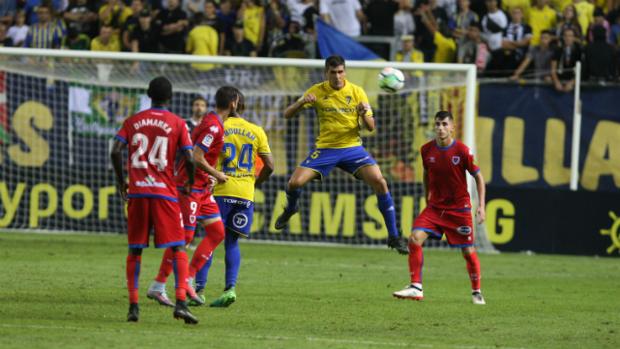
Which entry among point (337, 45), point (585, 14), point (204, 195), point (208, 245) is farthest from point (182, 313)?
point (585, 14)

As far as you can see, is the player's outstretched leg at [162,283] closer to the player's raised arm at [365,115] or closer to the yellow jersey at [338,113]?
the player's raised arm at [365,115]

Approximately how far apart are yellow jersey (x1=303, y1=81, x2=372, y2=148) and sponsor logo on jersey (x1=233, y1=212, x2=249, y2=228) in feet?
9.15

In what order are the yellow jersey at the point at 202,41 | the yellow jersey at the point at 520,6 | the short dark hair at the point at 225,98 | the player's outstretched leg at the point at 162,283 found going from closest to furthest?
the player's outstretched leg at the point at 162,283
the short dark hair at the point at 225,98
the yellow jersey at the point at 202,41
the yellow jersey at the point at 520,6

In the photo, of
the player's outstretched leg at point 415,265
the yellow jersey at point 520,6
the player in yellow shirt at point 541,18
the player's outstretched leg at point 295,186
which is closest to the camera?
the player's outstretched leg at point 415,265

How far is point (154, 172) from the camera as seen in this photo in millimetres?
10398

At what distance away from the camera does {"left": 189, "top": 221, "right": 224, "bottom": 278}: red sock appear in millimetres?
12117

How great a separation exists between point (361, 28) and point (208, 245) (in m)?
13.8

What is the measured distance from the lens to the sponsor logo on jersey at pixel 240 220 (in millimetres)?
12500

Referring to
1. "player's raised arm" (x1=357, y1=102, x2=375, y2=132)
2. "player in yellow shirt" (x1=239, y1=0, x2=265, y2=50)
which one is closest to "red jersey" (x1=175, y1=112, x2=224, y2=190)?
"player's raised arm" (x1=357, y1=102, x2=375, y2=132)

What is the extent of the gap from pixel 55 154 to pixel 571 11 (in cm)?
1028

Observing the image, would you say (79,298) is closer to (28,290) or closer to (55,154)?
(28,290)

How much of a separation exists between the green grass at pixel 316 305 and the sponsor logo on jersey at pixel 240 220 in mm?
838

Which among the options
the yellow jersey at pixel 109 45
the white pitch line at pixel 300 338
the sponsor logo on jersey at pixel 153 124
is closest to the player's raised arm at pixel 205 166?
the sponsor logo on jersey at pixel 153 124

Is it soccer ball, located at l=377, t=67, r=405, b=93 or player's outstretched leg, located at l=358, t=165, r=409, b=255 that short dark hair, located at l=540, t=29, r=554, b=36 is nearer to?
soccer ball, located at l=377, t=67, r=405, b=93
